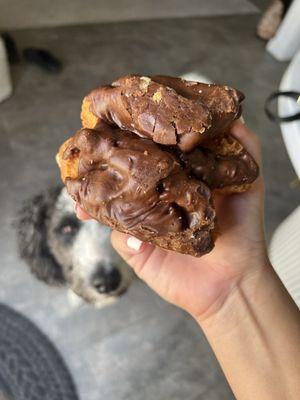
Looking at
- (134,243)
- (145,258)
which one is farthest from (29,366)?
(134,243)

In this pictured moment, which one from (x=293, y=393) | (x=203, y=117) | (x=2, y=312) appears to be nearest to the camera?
(x=203, y=117)

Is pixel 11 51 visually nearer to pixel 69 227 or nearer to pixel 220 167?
pixel 69 227

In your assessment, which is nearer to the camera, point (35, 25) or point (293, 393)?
point (293, 393)

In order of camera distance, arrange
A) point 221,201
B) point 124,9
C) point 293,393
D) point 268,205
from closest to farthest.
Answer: point 293,393, point 221,201, point 268,205, point 124,9

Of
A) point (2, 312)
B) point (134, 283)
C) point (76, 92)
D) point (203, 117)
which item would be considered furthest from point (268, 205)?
point (203, 117)

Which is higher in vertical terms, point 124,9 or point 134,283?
point 124,9

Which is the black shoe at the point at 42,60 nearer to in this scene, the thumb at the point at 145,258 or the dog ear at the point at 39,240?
the dog ear at the point at 39,240

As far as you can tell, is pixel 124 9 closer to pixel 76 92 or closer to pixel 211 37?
pixel 211 37
